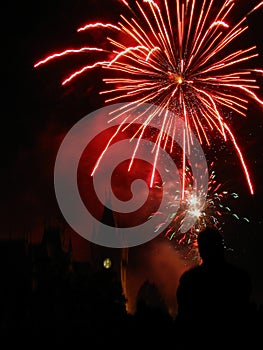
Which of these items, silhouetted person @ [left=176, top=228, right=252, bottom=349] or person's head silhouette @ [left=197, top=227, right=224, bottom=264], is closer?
silhouetted person @ [left=176, top=228, right=252, bottom=349]

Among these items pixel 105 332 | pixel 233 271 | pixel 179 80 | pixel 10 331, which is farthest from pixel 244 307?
pixel 179 80

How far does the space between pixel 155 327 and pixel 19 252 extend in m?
82.5

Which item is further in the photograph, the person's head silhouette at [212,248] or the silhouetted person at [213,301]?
the person's head silhouette at [212,248]

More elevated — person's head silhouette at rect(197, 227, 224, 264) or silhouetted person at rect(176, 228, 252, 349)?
person's head silhouette at rect(197, 227, 224, 264)

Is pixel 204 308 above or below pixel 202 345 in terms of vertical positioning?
above

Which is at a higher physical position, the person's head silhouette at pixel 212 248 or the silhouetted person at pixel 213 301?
the person's head silhouette at pixel 212 248

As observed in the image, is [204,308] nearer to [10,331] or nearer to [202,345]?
[202,345]

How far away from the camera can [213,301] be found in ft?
15.2

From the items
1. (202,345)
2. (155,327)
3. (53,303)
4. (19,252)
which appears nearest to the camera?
(202,345)

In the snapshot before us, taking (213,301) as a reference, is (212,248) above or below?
above

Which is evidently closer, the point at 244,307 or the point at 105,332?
the point at 244,307

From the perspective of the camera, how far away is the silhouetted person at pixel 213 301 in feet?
14.8

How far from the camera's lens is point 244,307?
4.58 meters

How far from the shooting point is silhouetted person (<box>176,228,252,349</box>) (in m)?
4.51
